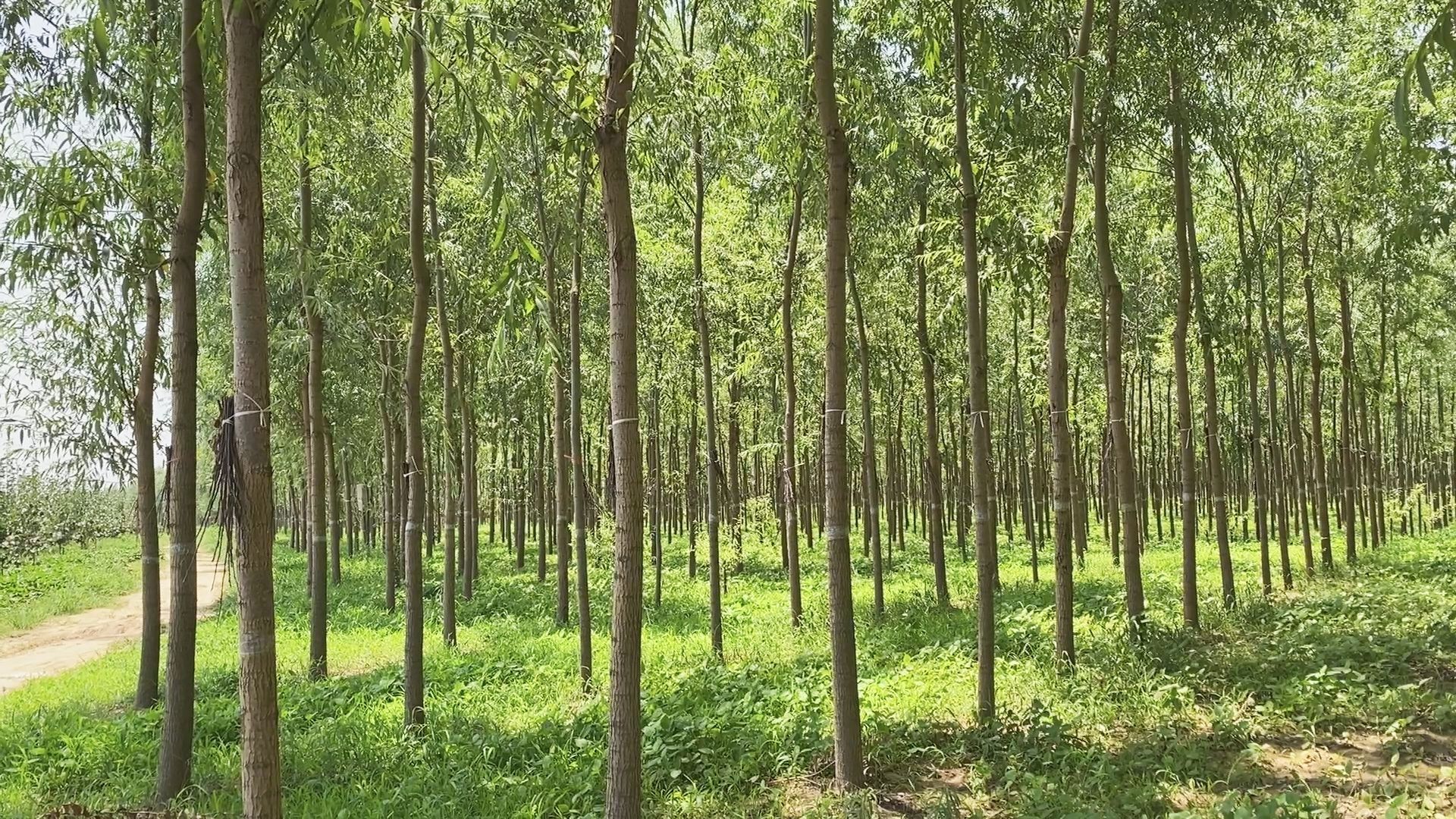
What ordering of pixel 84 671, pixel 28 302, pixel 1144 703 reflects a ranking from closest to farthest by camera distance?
pixel 1144 703 → pixel 28 302 → pixel 84 671

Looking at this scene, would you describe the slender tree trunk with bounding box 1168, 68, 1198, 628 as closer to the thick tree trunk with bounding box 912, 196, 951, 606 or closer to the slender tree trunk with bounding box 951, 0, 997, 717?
the thick tree trunk with bounding box 912, 196, 951, 606

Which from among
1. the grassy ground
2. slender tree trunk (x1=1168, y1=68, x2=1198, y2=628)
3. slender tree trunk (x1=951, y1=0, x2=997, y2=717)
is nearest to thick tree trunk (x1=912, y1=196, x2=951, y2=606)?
the grassy ground

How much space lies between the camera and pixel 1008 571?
1697cm

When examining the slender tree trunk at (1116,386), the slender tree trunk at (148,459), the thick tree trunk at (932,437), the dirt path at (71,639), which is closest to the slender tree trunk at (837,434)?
the slender tree trunk at (1116,386)

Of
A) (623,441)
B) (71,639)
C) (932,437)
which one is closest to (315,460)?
(623,441)

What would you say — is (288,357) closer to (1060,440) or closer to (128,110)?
(128,110)

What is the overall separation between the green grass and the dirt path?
553 millimetres

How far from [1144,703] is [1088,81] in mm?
5341

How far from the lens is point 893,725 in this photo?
6617 mm

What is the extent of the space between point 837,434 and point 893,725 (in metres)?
2.56

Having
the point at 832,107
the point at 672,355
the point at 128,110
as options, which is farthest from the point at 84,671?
the point at 832,107

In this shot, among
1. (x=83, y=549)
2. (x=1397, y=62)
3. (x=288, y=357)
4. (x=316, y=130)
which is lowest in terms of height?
(x=83, y=549)

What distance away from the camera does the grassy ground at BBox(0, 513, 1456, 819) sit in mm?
5371

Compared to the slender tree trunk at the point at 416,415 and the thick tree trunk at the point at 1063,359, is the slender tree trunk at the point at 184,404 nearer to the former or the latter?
the slender tree trunk at the point at 416,415
